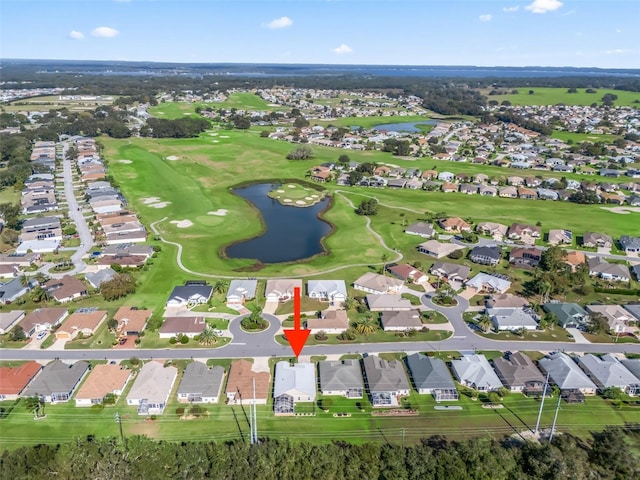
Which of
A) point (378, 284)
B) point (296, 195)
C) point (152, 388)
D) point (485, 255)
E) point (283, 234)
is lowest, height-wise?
point (152, 388)

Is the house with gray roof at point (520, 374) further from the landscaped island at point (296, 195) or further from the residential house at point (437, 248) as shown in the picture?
the landscaped island at point (296, 195)

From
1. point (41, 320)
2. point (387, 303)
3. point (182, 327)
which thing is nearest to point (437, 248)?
point (387, 303)

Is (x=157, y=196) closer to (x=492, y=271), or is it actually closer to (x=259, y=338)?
(x=259, y=338)

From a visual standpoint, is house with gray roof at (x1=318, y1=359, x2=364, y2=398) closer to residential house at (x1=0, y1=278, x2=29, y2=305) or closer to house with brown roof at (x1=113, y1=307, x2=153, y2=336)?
house with brown roof at (x1=113, y1=307, x2=153, y2=336)

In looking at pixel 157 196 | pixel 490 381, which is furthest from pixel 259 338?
pixel 157 196

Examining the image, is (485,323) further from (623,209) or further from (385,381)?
(623,209)

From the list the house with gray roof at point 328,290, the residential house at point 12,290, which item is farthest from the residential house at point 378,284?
the residential house at point 12,290
